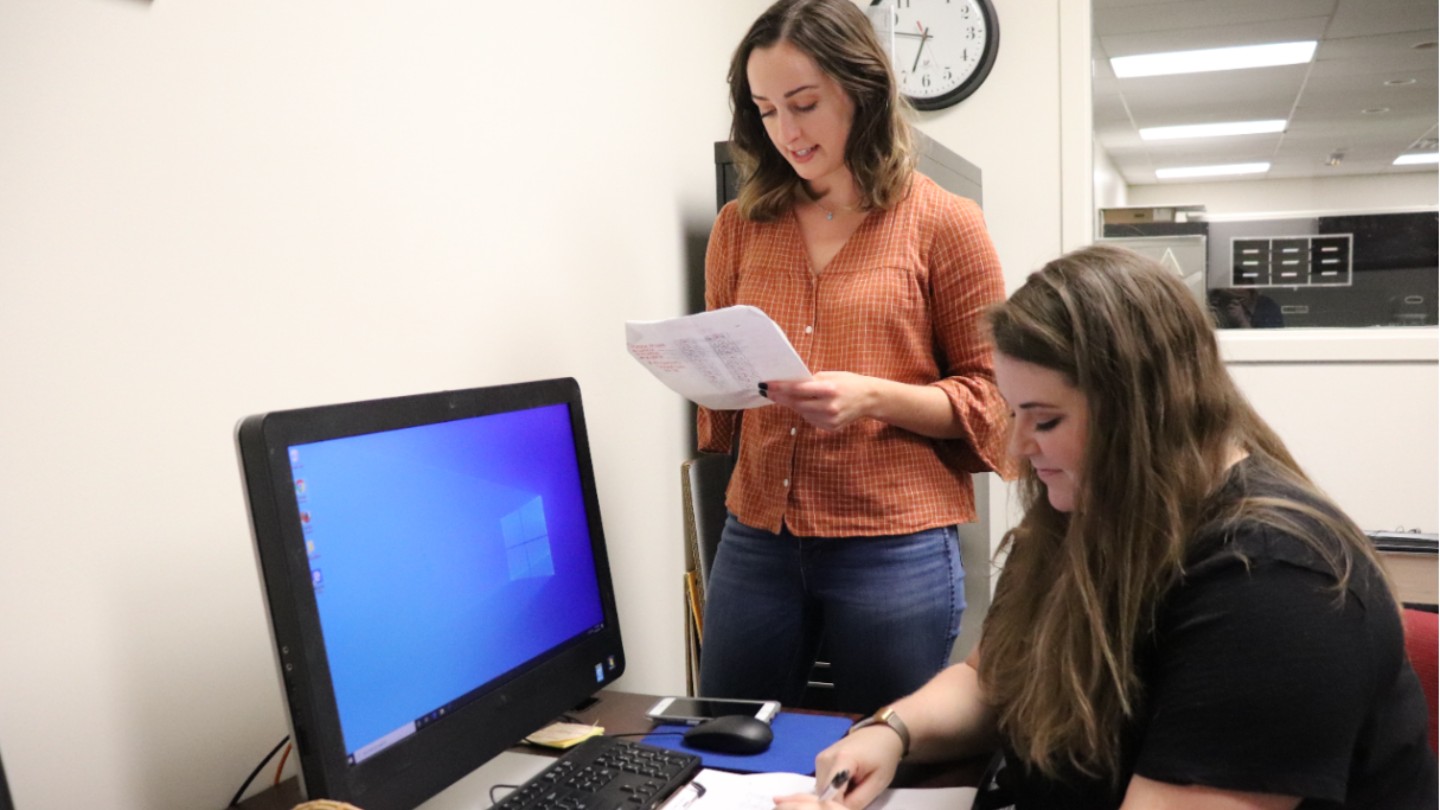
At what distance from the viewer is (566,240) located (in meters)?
1.70

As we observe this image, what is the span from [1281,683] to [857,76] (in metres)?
0.96

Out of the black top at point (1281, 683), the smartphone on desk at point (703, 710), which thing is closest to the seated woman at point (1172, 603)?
the black top at point (1281, 683)

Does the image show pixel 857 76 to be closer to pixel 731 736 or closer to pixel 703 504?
pixel 731 736

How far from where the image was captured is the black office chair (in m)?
2.07

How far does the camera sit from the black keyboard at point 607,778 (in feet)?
3.22

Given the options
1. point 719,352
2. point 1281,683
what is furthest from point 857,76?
point 1281,683

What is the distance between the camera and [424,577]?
933mm

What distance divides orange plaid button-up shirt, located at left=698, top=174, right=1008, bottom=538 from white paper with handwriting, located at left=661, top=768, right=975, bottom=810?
418 millimetres

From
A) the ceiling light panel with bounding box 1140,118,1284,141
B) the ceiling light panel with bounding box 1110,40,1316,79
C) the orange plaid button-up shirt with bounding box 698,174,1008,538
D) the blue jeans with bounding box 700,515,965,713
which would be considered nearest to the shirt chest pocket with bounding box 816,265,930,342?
the orange plaid button-up shirt with bounding box 698,174,1008,538

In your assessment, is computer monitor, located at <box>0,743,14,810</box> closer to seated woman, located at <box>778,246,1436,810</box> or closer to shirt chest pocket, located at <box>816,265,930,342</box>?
seated woman, located at <box>778,246,1436,810</box>

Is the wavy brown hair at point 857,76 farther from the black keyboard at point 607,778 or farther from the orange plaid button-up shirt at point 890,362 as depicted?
the black keyboard at point 607,778

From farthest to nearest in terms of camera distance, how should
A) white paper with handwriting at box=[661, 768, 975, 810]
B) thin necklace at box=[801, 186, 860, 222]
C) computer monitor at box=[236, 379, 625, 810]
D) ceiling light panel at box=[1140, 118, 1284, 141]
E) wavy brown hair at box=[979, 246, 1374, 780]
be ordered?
ceiling light panel at box=[1140, 118, 1284, 141], thin necklace at box=[801, 186, 860, 222], white paper with handwriting at box=[661, 768, 975, 810], wavy brown hair at box=[979, 246, 1374, 780], computer monitor at box=[236, 379, 625, 810]

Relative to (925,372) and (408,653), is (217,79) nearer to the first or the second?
(408,653)

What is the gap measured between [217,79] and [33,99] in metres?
0.20
